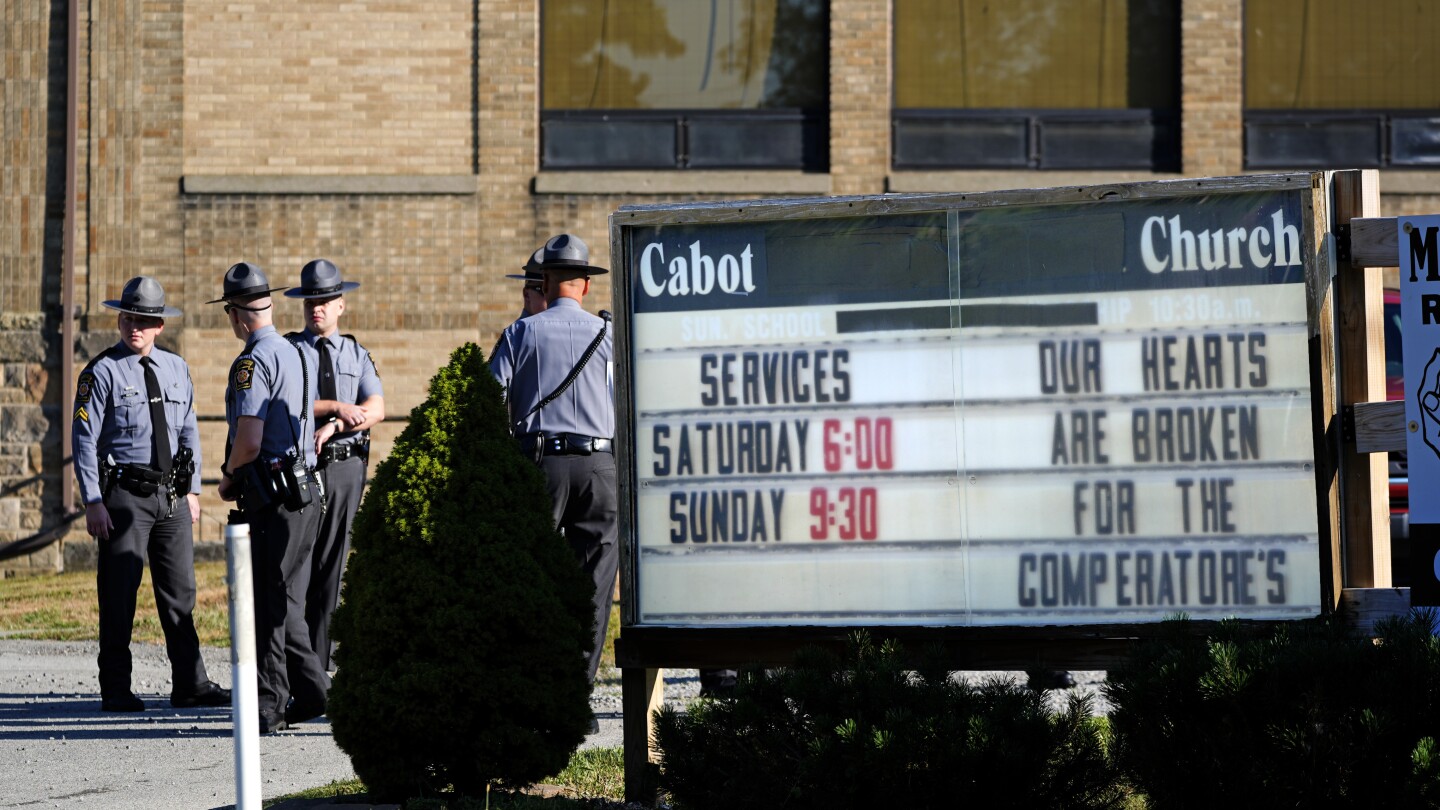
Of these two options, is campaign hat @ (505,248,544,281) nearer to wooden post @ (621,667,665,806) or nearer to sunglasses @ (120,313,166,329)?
sunglasses @ (120,313,166,329)

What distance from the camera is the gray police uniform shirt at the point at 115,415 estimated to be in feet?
27.8

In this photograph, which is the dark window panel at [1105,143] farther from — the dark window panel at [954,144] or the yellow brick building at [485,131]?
the dark window panel at [954,144]

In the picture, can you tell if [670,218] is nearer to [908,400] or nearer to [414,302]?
[908,400]

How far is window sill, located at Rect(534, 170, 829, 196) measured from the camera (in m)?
16.0

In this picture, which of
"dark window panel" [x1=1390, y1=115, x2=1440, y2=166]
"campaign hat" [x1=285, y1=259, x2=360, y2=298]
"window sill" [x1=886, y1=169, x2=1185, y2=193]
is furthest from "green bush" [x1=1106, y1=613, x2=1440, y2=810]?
"dark window panel" [x1=1390, y1=115, x2=1440, y2=166]

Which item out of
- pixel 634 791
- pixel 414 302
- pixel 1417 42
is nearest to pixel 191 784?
pixel 634 791

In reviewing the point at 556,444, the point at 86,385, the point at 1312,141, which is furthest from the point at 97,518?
the point at 1312,141

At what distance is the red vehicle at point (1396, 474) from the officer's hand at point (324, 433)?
5.84m

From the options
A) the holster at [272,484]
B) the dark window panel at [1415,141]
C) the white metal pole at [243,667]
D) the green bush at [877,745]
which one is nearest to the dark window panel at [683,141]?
the dark window panel at [1415,141]

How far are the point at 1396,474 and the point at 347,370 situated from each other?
6184 millimetres

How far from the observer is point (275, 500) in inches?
302

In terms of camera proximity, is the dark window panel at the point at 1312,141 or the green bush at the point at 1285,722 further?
the dark window panel at the point at 1312,141

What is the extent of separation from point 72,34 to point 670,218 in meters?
12.5

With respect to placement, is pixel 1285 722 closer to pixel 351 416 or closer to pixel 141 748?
pixel 141 748
